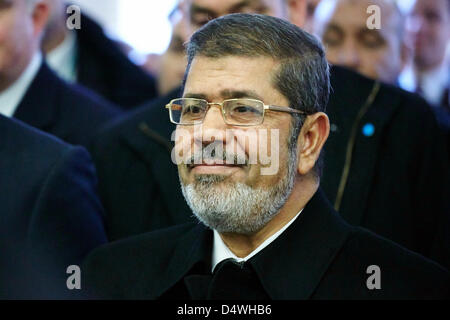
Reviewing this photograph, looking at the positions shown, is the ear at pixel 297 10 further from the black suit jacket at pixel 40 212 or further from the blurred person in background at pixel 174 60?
the black suit jacket at pixel 40 212

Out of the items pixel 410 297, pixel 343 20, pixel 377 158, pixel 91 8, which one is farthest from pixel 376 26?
pixel 91 8

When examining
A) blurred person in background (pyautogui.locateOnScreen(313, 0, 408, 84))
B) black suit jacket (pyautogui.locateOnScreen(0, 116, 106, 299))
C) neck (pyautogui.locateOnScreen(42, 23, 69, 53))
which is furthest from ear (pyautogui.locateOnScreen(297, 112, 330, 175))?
neck (pyautogui.locateOnScreen(42, 23, 69, 53))

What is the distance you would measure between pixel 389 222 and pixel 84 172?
4.27ft

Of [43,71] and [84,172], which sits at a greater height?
[43,71]

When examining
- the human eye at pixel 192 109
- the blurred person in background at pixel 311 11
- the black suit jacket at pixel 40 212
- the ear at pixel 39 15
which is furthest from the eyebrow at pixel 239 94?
the blurred person in background at pixel 311 11

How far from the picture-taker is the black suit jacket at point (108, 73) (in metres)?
6.77

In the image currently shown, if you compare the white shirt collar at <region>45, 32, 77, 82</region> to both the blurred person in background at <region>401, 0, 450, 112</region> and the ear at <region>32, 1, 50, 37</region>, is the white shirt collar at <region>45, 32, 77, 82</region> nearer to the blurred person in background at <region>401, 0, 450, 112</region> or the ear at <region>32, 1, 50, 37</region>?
the ear at <region>32, 1, 50, 37</region>

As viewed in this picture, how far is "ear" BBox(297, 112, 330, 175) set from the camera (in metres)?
3.89

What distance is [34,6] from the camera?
515 centimetres

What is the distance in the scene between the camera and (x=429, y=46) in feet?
23.2

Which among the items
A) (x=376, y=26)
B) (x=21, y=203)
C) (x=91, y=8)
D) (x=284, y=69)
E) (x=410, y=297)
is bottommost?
(x=410, y=297)

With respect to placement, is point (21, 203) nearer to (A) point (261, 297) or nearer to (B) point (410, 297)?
(A) point (261, 297)

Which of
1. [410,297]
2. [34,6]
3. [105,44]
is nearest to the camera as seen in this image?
[410,297]

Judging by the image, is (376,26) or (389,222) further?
(376,26)
